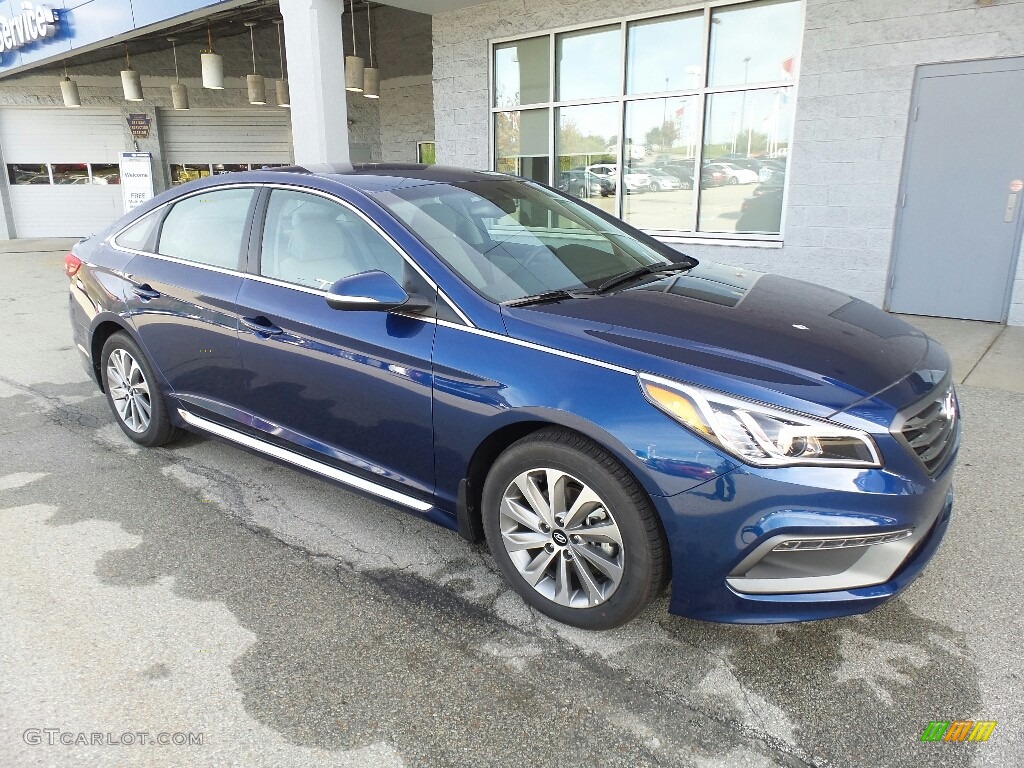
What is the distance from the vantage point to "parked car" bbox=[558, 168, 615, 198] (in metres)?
9.38

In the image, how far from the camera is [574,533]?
2.56 meters

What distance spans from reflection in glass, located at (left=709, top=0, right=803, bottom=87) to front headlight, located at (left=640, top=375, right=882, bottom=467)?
21.3 ft

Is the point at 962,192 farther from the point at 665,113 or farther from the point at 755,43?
the point at 665,113

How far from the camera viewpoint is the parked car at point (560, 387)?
7.39 ft

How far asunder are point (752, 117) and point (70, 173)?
18.3 metres

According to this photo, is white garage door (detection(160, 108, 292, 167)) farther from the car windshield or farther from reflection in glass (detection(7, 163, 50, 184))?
the car windshield

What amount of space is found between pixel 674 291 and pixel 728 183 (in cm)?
577

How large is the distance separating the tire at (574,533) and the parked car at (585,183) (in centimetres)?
728

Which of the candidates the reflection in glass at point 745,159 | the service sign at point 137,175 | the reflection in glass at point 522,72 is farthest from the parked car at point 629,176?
the service sign at point 137,175

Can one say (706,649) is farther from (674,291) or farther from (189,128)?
(189,128)

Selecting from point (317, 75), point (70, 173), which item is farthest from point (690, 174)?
point (70, 173)

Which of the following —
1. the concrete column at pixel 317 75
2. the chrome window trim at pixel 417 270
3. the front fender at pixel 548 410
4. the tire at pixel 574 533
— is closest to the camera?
the front fender at pixel 548 410

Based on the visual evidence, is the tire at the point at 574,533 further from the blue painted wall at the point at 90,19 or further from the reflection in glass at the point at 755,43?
the blue painted wall at the point at 90,19

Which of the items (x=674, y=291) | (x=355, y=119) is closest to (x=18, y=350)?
(x=674, y=291)
